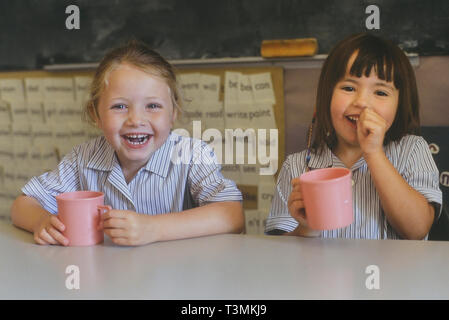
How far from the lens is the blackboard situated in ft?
4.67

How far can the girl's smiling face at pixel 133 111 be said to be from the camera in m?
1.09

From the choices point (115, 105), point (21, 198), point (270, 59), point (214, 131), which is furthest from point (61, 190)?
point (270, 59)

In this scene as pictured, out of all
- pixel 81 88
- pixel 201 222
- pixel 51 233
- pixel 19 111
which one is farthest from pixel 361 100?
pixel 19 111

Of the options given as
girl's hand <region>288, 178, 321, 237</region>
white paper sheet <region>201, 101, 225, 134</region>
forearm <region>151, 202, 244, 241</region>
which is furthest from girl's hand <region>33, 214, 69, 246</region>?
white paper sheet <region>201, 101, 225, 134</region>

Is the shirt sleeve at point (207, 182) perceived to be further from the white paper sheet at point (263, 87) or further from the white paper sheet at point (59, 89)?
the white paper sheet at point (59, 89)

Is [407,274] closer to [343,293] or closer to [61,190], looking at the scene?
[343,293]

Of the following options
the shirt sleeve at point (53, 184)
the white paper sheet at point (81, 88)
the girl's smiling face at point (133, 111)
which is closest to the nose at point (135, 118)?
the girl's smiling face at point (133, 111)

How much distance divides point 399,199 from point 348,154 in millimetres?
215

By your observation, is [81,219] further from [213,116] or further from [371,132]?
[213,116]

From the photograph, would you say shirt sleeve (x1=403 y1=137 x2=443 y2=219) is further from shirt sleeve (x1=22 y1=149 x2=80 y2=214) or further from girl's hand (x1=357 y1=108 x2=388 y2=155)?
shirt sleeve (x1=22 y1=149 x2=80 y2=214)

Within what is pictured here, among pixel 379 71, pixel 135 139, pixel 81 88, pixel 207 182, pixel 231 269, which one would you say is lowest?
pixel 231 269

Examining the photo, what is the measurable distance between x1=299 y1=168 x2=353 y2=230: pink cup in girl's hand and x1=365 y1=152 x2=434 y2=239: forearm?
144 millimetres

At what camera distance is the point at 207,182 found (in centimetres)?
112

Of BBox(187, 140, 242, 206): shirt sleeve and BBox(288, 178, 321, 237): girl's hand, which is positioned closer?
BBox(288, 178, 321, 237): girl's hand
